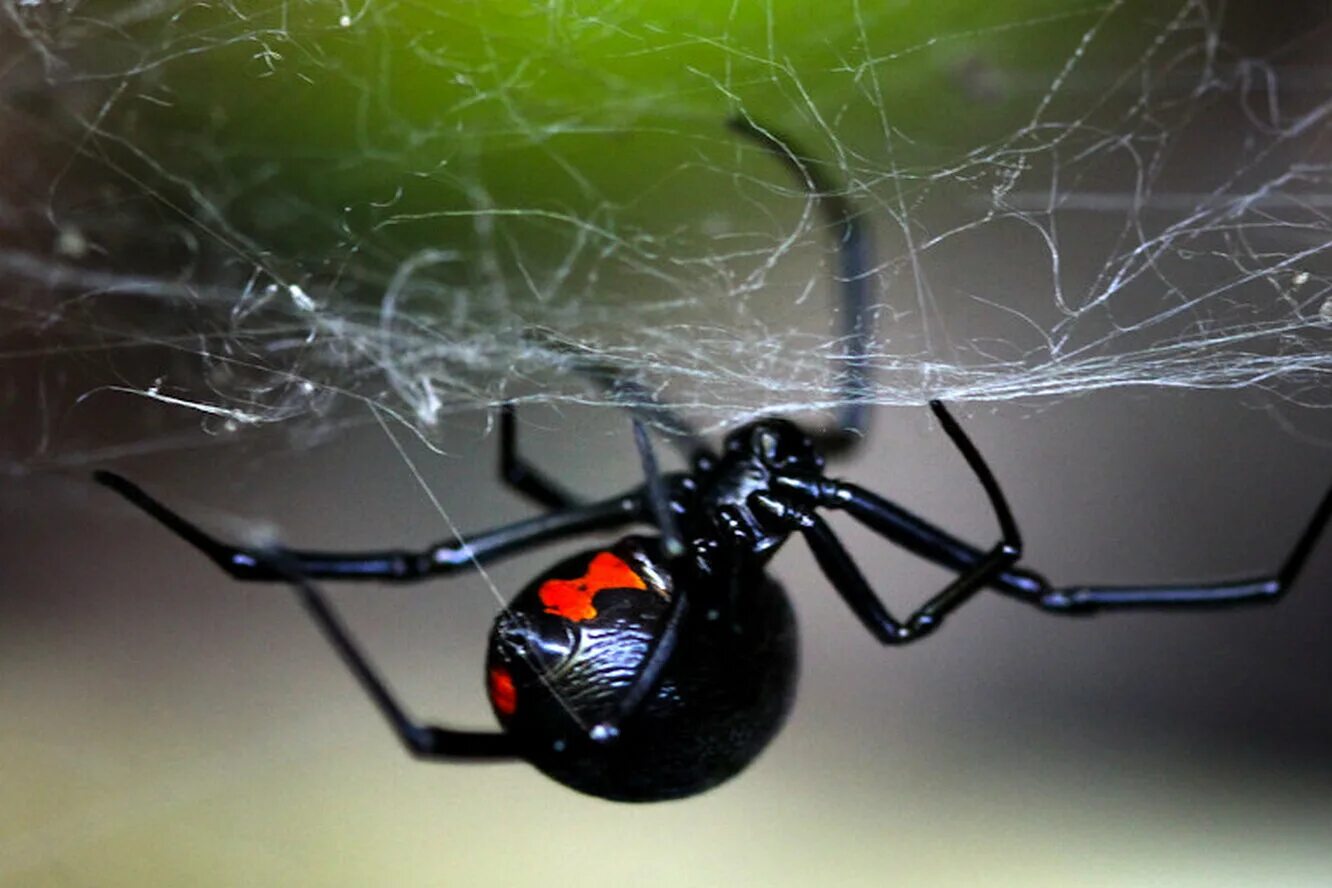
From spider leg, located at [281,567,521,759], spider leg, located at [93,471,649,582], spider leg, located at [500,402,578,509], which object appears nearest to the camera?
spider leg, located at [281,567,521,759]

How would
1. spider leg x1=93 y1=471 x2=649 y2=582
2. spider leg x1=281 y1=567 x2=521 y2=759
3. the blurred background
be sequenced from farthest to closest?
the blurred background, spider leg x1=93 y1=471 x2=649 y2=582, spider leg x1=281 y1=567 x2=521 y2=759

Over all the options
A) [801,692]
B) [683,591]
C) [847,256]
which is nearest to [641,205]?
[847,256]

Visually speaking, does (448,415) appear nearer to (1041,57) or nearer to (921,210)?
(921,210)

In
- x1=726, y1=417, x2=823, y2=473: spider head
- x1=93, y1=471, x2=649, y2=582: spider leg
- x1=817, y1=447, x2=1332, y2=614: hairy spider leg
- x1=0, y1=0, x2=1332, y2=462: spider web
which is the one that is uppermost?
x1=0, y1=0, x2=1332, y2=462: spider web

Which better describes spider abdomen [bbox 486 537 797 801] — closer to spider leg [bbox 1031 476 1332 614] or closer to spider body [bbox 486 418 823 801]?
spider body [bbox 486 418 823 801]

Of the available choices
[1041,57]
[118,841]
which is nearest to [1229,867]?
[1041,57]

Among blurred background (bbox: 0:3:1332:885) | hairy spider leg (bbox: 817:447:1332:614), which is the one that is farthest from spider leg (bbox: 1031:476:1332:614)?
blurred background (bbox: 0:3:1332:885)

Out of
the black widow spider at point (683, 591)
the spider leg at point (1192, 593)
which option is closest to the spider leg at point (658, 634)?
the black widow spider at point (683, 591)
